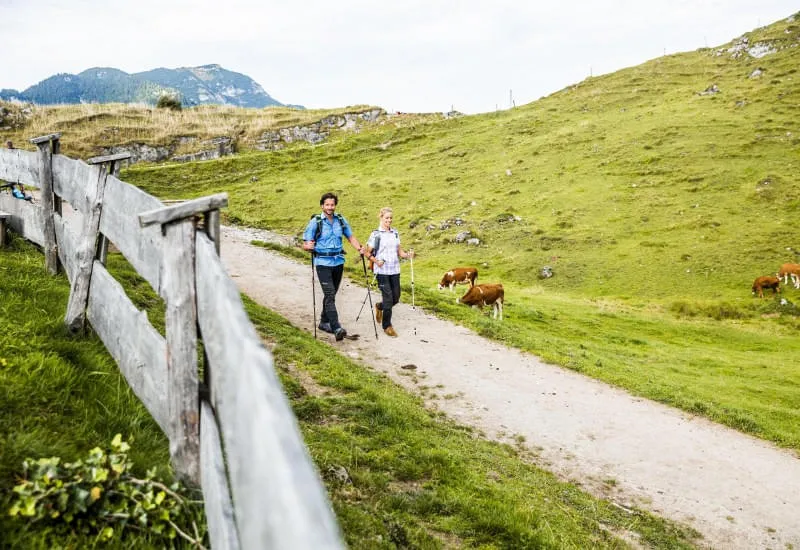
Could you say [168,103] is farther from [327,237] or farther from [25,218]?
[25,218]

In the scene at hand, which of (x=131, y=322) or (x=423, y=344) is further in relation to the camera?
(x=423, y=344)

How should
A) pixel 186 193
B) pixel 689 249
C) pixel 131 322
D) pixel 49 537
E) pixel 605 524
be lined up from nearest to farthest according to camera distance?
pixel 49 537 → pixel 131 322 → pixel 605 524 → pixel 689 249 → pixel 186 193

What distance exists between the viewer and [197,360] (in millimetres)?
2895

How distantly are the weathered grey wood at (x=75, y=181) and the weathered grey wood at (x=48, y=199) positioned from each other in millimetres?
131

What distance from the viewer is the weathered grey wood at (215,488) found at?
81.4 inches

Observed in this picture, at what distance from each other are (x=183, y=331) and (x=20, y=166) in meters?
6.63

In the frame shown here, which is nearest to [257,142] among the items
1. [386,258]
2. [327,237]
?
[386,258]

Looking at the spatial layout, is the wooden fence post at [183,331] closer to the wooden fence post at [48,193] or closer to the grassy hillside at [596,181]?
the wooden fence post at [48,193]

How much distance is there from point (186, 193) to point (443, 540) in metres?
47.5

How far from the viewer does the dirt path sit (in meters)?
7.42

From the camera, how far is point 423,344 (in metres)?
12.9

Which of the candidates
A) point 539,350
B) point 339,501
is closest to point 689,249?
point 539,350

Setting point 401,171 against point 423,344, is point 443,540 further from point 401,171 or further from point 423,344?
point 401,171

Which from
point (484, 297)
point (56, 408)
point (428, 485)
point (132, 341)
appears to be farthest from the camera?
point (484, 297)
